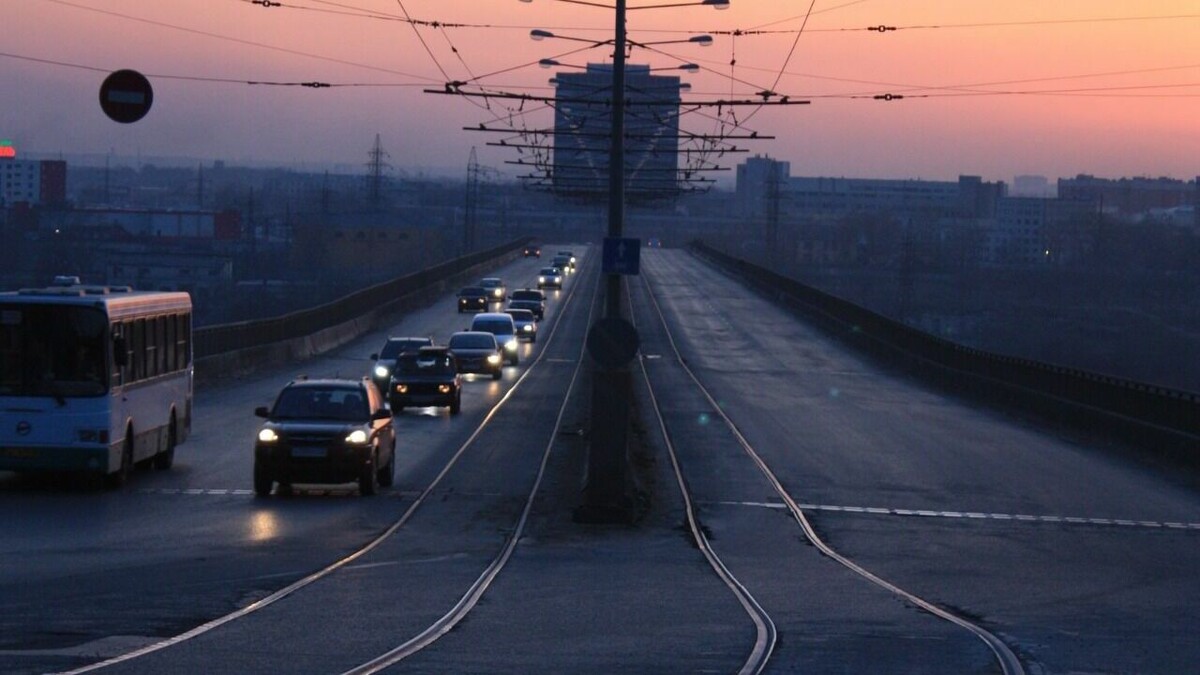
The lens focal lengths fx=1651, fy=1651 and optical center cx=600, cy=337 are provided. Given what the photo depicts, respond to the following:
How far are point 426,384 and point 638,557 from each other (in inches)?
841

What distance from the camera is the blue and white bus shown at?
21.1 meters

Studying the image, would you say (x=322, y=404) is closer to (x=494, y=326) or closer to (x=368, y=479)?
(x=368, y=479)

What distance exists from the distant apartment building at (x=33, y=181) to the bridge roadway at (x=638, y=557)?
3440 cm

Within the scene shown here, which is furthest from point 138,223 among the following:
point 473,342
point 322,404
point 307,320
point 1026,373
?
point 322,404

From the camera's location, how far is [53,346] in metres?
21.5

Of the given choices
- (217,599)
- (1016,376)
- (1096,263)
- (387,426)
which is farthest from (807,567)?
(1096,263)

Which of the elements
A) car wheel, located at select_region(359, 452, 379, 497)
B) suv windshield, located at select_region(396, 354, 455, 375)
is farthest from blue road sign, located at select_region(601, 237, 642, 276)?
suv windshield, located at select_region(396, 354, 455, 375)

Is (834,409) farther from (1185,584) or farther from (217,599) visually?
(217,599)

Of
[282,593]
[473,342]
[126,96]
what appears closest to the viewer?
[282,593]

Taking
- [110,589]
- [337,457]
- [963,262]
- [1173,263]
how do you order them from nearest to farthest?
[110,589] → [337,457] → [1173,263] → [963,262]

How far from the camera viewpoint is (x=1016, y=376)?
44969 mm

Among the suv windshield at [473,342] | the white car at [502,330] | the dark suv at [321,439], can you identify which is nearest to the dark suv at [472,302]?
the white car at [502,330]

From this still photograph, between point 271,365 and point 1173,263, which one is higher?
point 1173,263

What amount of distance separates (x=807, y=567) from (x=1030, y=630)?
16.5ft
